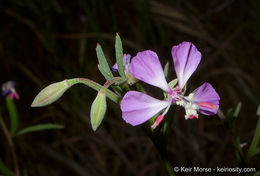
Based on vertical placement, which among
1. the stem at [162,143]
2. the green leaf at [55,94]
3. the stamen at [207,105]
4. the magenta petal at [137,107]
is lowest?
the stem at [162,143]

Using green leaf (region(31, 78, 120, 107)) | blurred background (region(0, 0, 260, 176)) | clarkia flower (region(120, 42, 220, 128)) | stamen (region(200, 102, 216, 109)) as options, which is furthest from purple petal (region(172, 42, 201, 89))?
blurred background (region(0, 0, 260, 176))

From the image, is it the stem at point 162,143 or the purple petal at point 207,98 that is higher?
the purple petal at point 207,98

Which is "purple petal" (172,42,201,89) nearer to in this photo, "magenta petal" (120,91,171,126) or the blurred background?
"magenta petal" (120,91,171,126)

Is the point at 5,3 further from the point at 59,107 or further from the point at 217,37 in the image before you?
the point at 217,37

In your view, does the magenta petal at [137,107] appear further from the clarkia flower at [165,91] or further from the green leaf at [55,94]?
the green leaf at [55,94]

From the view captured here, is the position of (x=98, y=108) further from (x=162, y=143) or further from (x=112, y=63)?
(x=112, y=63)

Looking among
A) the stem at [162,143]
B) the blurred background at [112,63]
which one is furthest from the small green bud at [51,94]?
the blurred background at [112,63]
